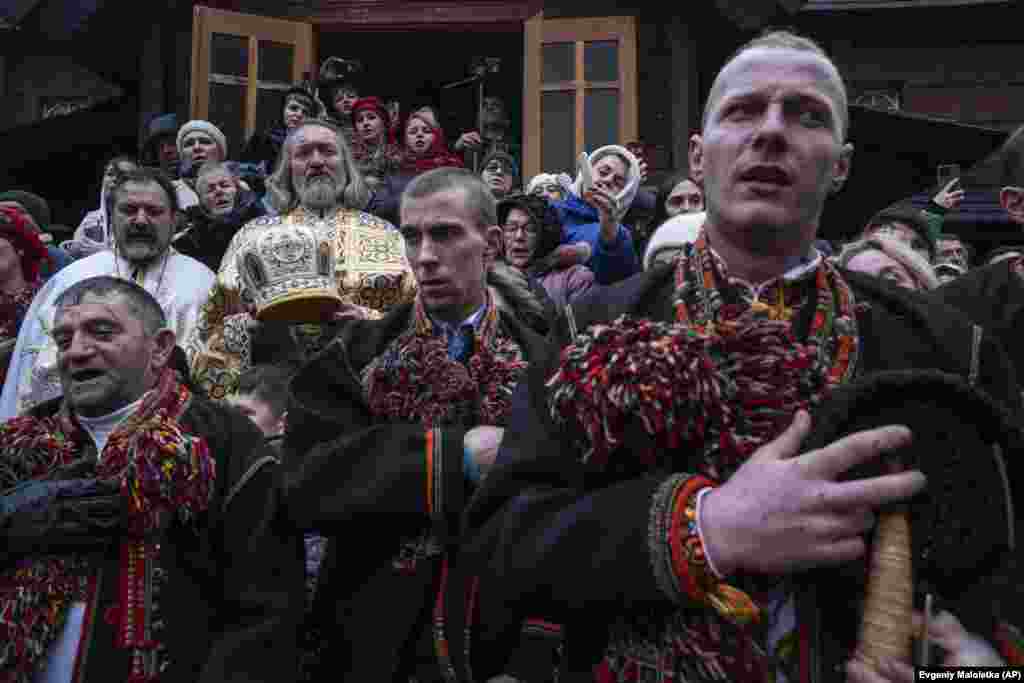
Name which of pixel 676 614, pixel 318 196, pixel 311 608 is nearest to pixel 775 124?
pixel 676 614

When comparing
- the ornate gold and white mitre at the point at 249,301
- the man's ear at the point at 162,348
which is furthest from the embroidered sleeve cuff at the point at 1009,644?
the ornate gold and white mitre at the point at 249,301

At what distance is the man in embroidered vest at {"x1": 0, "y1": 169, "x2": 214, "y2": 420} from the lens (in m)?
5.94

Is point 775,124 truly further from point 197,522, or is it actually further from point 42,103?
point 42,103

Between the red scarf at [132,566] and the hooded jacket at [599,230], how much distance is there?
3030 millimetres

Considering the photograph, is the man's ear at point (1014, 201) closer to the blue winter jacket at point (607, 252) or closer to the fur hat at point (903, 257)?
the fur hat at point (903, 257)

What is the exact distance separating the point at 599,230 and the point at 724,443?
4722 mm

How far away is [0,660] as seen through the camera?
139 inches

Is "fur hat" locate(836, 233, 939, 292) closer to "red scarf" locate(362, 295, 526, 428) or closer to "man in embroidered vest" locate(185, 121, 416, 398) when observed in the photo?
"red scarf" locate(362, 295, 526, 428)

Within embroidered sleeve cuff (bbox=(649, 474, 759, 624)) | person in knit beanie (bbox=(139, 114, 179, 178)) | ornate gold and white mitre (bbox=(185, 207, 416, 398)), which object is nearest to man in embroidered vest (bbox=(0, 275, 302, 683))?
ornate gold and white mitre (bbox=(185, 207, 416, 398))

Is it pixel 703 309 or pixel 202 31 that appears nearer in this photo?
pixel 703 309

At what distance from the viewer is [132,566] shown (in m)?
3.65

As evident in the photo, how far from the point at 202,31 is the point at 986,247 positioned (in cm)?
897

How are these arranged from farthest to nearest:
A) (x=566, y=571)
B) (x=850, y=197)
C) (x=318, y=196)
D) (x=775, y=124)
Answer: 1. (x=850, y=197)
2. (x=318, y=196)
3. (x=775, y=124)
4. (x=566, y=571)

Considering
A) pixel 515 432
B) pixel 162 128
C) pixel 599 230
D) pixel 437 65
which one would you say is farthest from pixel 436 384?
pixel 437 65
